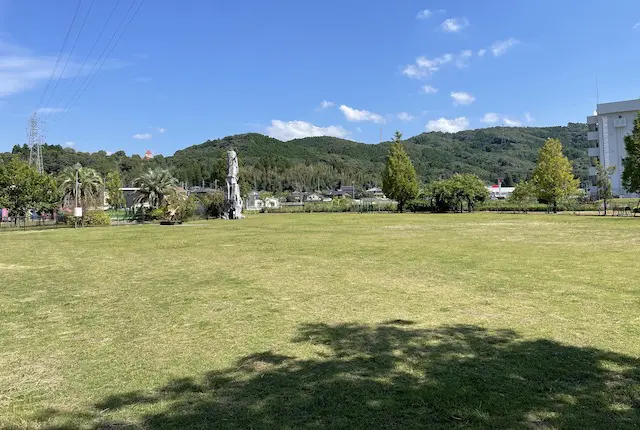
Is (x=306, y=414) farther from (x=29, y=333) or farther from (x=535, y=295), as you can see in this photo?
(x=535, y=295)

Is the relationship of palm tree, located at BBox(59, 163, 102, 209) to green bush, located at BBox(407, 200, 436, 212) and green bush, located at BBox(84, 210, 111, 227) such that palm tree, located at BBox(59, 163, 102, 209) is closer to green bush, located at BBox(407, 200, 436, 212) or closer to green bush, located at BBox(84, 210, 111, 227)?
green bush, located at BBox(84, 210, 111, 227)

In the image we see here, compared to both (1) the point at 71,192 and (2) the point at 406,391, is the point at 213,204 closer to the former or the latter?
(1) the point at 71,192

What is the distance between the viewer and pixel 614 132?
7288cm

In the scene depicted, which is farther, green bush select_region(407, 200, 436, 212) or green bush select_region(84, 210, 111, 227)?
green bush select_region(407, 200, 436, 212)

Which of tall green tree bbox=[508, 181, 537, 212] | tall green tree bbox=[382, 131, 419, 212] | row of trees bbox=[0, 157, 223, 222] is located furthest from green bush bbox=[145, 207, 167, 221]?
tall green tree bbox=[508, 181, 537, 212]

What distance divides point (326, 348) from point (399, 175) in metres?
57.7

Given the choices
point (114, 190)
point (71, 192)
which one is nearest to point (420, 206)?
point (71, 192)

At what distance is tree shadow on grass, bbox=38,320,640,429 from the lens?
3637mm

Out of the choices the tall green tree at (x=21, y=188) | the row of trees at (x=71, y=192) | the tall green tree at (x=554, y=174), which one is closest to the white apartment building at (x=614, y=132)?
the tall green tree at (x=554, y=174)

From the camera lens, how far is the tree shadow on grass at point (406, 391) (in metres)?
3.64

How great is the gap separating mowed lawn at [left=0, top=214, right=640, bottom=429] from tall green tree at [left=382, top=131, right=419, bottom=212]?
165 feet

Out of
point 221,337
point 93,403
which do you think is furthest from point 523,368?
point 93,403

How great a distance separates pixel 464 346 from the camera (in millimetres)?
5473

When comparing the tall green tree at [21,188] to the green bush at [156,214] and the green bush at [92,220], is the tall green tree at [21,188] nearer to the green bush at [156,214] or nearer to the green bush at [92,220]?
the green bush at [92,220]
